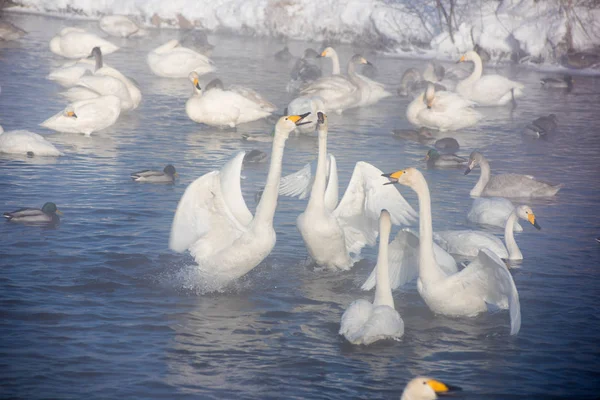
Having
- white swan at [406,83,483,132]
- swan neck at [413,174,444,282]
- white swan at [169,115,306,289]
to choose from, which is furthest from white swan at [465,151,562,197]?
white swan at [169,115,306,289]

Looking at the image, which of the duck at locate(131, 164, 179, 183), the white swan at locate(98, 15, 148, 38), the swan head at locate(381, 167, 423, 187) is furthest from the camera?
the white swan at locate(98, 15, 148, 38)

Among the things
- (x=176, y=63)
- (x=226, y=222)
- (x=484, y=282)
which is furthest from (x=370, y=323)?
(x=176, y=63)

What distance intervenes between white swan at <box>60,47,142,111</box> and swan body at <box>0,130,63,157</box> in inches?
124

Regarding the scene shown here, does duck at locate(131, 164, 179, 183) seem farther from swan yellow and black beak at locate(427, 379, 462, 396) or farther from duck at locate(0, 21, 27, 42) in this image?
duck at locate(0, 21, 27, 42)

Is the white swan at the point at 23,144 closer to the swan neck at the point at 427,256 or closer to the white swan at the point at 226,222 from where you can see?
the white swan at the point at 226,222

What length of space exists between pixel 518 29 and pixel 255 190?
1508 centimetres

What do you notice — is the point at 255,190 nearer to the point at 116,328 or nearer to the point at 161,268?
the point at 161,268

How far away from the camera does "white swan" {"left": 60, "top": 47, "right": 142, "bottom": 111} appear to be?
15070mm

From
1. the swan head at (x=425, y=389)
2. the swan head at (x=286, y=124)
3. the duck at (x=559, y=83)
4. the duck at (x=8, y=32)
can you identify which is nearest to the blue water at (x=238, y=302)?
the swan head at (x=425, y=389)

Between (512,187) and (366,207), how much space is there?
129 inches

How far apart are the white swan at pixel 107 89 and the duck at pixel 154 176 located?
4.30 metres

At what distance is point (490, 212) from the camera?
9.89 meters

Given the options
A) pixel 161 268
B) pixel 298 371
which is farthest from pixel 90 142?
pixel 298 371

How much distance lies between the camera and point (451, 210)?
10.5m
